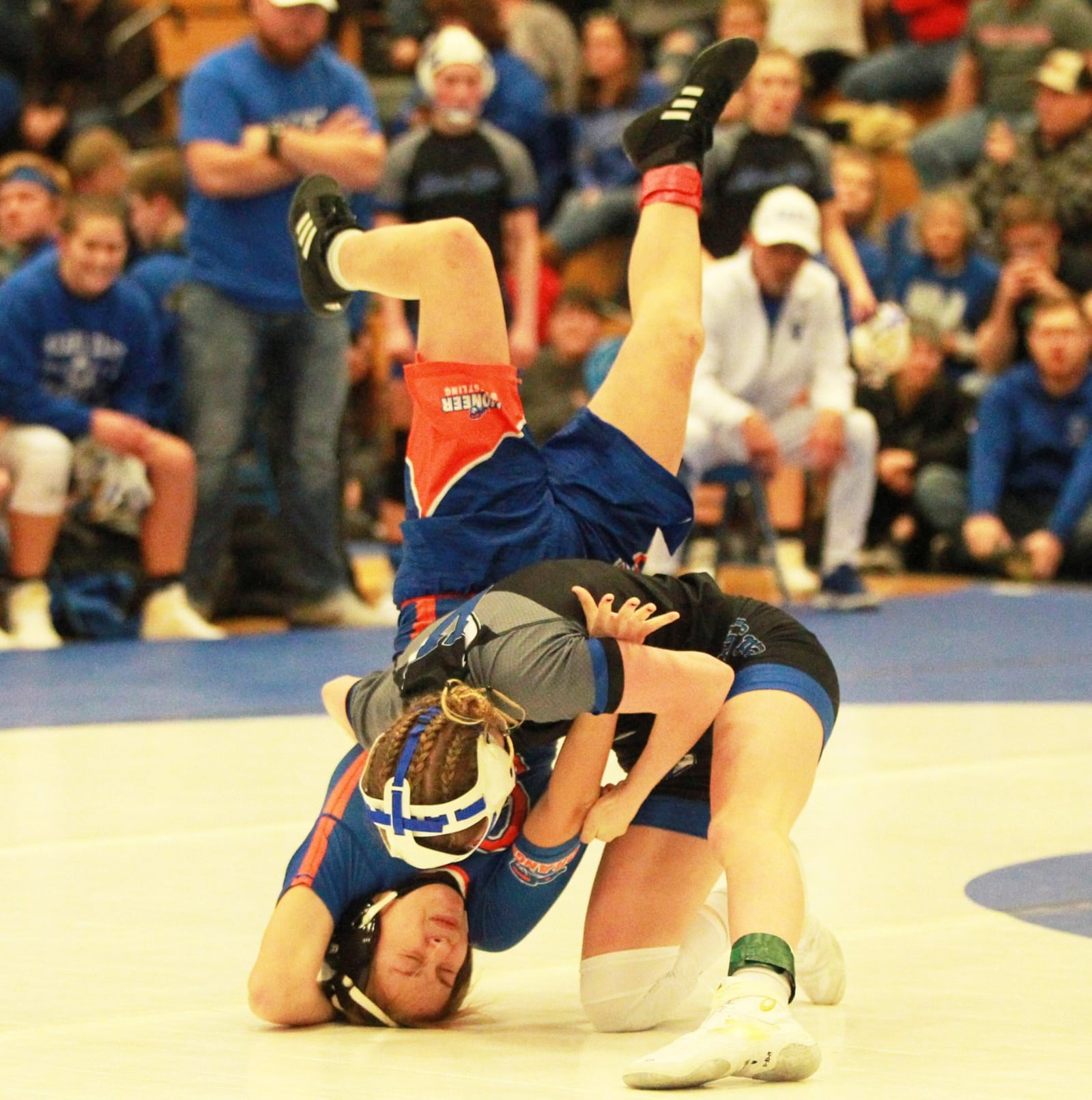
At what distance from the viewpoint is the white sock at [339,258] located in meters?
3.72

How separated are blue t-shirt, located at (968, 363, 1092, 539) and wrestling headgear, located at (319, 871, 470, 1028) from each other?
5593mm

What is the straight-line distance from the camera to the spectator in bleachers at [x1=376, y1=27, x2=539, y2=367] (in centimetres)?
759

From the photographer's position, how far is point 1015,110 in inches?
388

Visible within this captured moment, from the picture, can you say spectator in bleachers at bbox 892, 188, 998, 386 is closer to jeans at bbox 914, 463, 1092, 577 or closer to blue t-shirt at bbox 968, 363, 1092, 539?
jeans at bbox 914, 463, 1092, 577

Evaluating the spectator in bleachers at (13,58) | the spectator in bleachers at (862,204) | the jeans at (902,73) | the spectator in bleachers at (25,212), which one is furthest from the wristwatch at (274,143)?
the jeans at (902,73)

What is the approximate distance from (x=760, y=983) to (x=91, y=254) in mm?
4481

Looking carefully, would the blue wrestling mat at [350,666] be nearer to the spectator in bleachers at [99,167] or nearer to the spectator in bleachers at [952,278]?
the spectator in bleachers at [952,278]

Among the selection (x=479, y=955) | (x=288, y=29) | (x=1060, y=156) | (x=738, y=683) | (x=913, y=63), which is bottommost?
(x=479, y=955)

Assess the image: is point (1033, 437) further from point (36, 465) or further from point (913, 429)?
point (36, 465)

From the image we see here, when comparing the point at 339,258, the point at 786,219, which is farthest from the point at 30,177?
the point at 339,258

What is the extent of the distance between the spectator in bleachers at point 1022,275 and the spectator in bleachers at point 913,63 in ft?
7.14

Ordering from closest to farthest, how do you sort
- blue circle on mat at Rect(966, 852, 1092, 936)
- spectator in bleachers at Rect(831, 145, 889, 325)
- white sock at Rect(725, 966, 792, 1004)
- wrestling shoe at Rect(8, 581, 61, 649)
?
white sock at Rect(725, 966, 792, 1004) < blue circle on mat at Rect(966, 852, 1092, 936) < wrestling shoe at Rect(8, 581, 61, 649) < spectator in bleachers at Rect(831, 145, 889, 325)

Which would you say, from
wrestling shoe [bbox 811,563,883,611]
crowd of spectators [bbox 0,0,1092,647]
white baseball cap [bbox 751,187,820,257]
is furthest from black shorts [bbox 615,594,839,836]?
wrestling shoe [bbox 811,563,883,611]

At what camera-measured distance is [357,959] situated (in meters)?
2.81
